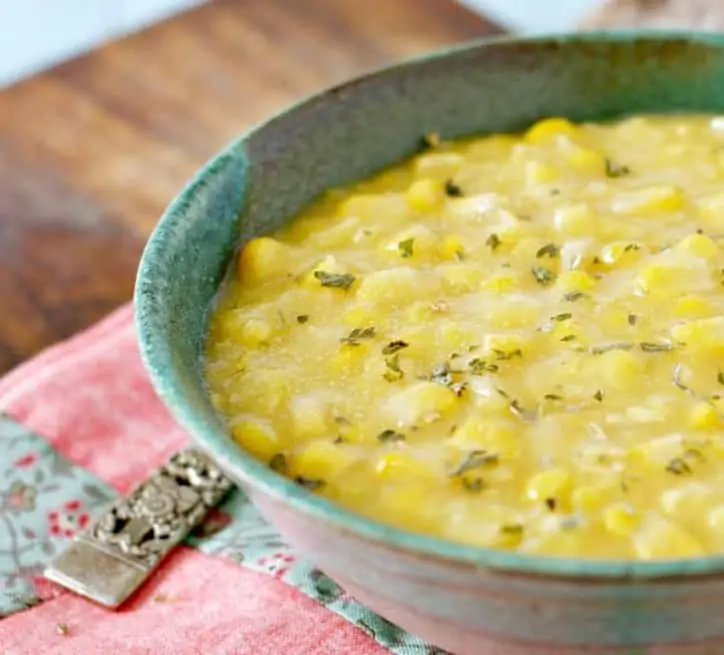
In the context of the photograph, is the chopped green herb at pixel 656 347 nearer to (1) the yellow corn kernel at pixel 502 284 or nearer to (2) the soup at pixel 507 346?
(2) the soup at pixel 507 346

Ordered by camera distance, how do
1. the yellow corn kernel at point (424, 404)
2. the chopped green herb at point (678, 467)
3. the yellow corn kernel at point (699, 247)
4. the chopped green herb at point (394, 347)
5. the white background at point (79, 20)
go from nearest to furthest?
the chopped green herb at point (678, 467) → the yellow corn kernel at point (424, 404) → the chopped green herb at point (394, 347) → the yellow corn kernel at point (699, 247) → the white background at point (79, 20)

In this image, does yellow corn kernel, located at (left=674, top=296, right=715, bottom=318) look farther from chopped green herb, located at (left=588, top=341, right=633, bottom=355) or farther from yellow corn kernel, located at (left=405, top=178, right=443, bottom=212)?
yellow corn kernel, located at (left=405, top=178, right=443, bottom=212)

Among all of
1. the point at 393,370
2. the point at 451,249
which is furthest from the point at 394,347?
the point at 451,249

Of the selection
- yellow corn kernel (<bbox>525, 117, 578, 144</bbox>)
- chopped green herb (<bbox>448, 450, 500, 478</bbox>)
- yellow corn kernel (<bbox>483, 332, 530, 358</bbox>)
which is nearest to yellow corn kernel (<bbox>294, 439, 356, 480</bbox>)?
chopped green herb (<bbox>448, 450, 500, 478</bbox>)

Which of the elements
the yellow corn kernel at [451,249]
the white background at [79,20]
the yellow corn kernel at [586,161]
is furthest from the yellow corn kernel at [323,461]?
the white background at [79,20]

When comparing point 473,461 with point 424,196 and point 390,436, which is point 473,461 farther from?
point 424,196

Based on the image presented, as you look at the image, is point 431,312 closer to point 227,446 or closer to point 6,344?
point 227,446
